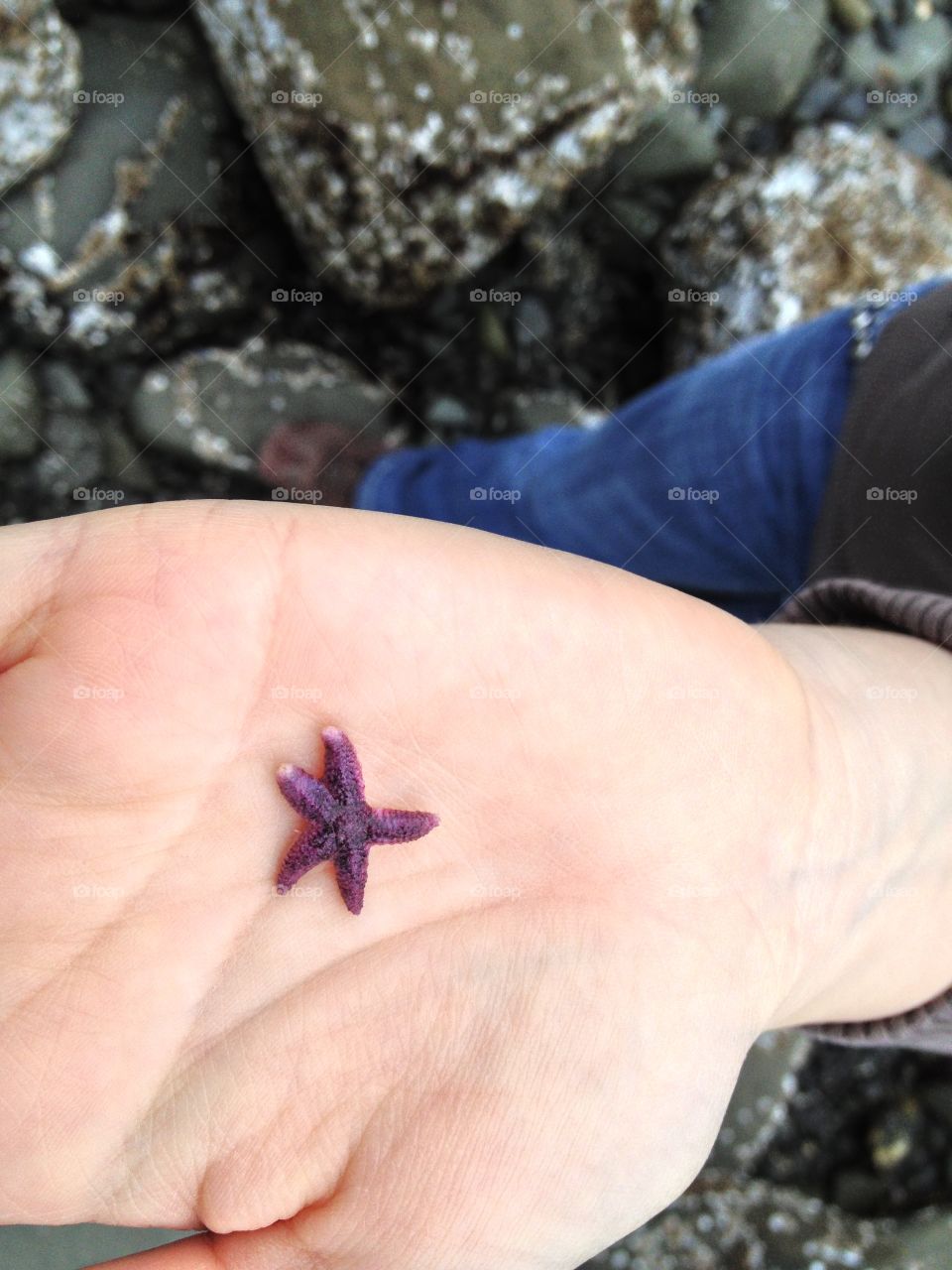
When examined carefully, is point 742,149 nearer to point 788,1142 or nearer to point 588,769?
point 588,769

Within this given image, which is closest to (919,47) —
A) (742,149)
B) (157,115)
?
(742,149)

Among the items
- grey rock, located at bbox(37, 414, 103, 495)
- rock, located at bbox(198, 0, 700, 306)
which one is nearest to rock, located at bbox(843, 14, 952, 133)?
rock, located at bbox(198, 0, 700, 306)

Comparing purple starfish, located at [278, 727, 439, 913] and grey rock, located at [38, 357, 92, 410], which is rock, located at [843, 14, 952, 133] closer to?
grey rock, located at [38, 357, 92, 410]

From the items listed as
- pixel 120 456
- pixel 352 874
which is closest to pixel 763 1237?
pixel 352 874

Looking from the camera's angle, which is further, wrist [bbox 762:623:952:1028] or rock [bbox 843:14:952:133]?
rock [bbox 843:14:952:133]

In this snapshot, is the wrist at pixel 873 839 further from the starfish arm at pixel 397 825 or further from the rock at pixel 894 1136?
the rock at pixel 894 1136

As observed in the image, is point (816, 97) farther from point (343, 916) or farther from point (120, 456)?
point (343, 916)
